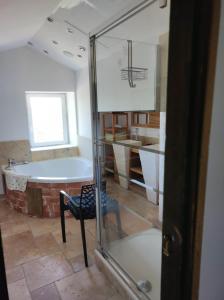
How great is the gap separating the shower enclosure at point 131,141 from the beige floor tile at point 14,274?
2.51ft

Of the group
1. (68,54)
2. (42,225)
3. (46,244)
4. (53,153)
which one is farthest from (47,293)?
(68,54)

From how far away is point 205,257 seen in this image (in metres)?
0.76

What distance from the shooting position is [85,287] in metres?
1.84

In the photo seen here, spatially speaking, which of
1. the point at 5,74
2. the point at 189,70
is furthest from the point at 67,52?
the point at 189,70

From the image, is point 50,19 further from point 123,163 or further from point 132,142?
point 123,163

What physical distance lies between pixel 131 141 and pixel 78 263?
4.24 feet

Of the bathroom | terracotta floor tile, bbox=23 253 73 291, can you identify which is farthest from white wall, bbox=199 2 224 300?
terracotta floor tile, bbox=23 253 73 291

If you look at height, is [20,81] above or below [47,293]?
above

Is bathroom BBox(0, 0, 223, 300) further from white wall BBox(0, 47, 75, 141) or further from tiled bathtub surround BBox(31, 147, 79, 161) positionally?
tiled bathtub surround BBox(31, 147, 79, 161)

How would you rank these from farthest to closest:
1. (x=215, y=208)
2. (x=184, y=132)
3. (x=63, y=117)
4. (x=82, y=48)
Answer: (x=63, y=117) < (x=82, y=48) < (x=215, y=208) < (x=184, y=132)

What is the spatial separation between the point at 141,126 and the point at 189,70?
1.72 meters


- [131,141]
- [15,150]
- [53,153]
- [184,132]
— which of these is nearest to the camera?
[184,132]

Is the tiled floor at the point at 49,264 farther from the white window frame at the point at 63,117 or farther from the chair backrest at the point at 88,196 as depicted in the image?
the white window frame at the point at 63,117

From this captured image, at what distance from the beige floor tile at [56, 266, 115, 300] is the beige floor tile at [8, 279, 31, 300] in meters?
0.26
